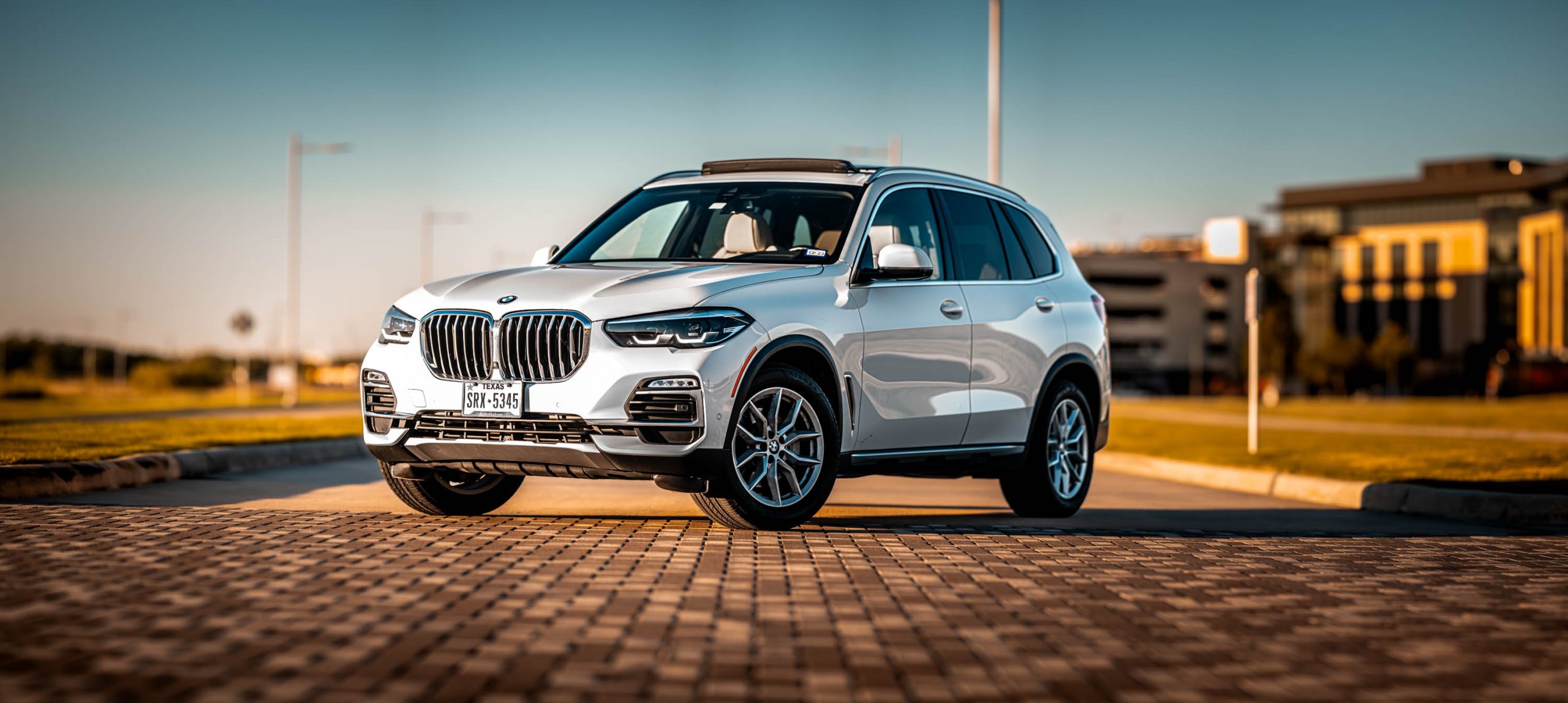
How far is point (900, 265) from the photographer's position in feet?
27.5

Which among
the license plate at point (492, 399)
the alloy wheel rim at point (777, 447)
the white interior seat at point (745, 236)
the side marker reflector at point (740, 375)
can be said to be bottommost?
the alloy wheel rim at point (777, 447)

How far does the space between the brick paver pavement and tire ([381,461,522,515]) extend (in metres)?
0.38

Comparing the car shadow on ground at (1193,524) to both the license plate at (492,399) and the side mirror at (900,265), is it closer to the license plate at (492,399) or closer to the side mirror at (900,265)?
the side mirror at (900,265)

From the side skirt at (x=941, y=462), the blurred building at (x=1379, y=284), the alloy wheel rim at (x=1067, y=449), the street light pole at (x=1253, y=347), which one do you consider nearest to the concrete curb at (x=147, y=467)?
the side skirt at (x=941, y=462)

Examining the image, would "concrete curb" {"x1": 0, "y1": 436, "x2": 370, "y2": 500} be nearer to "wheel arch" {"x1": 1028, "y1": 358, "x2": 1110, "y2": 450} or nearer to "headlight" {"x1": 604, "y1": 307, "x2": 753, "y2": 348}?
"headlight" {"x1": 604, "y1": 307, "x2": 753, "y2": 348}

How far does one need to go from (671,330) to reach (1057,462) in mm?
3542

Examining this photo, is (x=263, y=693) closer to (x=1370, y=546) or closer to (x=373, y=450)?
(x=373, y=450)

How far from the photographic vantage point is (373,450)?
823cm

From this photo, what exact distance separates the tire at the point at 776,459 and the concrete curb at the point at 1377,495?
5597 millimetres

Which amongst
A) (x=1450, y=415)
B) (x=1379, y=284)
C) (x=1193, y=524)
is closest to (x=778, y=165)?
(x=1193, y=524)

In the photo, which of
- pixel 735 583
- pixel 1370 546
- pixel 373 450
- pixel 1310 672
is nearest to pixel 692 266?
pixel 373 450

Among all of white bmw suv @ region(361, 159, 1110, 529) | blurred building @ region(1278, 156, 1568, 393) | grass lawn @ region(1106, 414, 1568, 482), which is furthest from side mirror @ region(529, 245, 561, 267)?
blurred building @ region(1278, 156, 1568, 393)

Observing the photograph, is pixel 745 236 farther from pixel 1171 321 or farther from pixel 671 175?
pixel 1171 321

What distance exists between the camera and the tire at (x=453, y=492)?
862cm
